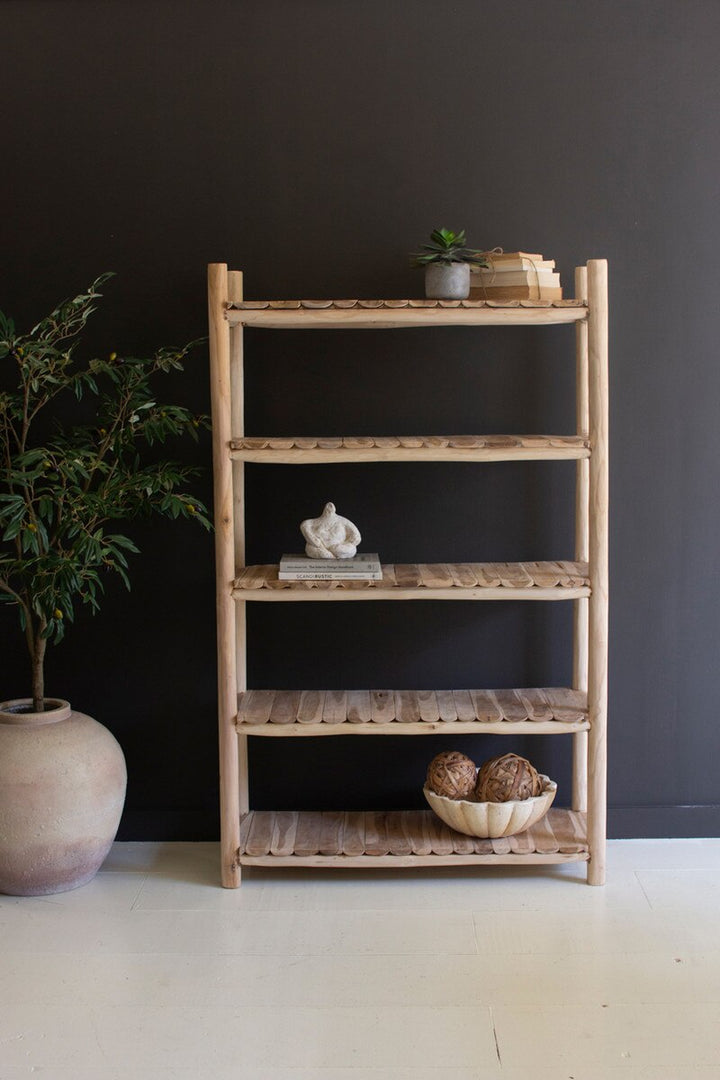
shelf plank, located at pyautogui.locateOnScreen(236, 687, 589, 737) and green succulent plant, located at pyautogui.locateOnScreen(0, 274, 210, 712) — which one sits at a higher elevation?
green succulent plant, located at pyautogui.locateOnScreen(0, 274, 210, 712)

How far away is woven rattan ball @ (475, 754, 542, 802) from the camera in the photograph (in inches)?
118

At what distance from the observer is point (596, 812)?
3.02 meters

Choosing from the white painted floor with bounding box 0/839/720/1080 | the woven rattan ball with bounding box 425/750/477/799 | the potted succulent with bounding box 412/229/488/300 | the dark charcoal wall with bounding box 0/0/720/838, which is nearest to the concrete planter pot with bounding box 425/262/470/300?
the potted succulent with bounding box 412/229/488/300

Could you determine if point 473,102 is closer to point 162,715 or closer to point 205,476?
point 205,476

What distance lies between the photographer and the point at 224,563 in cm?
295

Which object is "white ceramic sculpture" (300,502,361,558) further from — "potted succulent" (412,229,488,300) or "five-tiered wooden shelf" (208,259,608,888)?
"potted succulent" (412,229,488,300)

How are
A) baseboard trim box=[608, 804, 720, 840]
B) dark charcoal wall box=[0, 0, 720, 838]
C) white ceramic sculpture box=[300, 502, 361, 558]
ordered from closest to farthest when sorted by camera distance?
1. white ceramic sculpture box=[300, 502, 361, 558]
2. dark charcoal wall box=[0, 0, 720, 838]
3. baseboard trim box=[608, 804, 720, 840]

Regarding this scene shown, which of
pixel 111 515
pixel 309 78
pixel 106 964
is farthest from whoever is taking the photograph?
pixel 309 78

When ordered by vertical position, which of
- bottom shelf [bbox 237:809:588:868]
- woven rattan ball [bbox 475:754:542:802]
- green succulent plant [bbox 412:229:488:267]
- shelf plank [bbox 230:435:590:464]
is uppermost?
green succulent plant [bbox 412:229:488:267]

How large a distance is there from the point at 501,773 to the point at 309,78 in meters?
2.05

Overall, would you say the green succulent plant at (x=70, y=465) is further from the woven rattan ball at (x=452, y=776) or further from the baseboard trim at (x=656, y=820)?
the baseboard trim at (x=656, y=820)

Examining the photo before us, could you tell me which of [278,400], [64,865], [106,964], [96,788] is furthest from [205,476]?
[106,964]

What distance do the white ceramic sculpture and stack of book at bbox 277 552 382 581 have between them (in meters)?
0.02

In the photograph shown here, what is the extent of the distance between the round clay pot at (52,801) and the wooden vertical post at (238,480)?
0.41 metres
